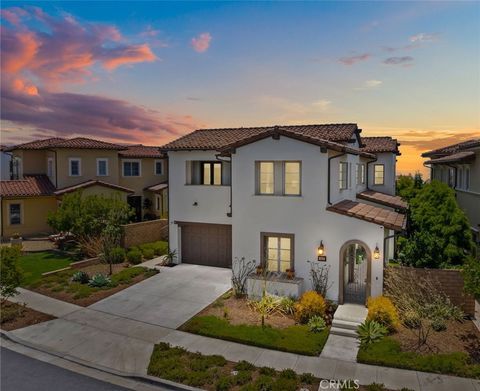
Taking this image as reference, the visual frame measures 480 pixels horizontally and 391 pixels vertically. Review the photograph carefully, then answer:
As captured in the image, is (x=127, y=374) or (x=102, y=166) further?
(x=102, y=166)

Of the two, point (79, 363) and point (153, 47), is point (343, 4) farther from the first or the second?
point (79, 363)

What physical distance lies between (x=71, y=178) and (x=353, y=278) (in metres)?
23.7

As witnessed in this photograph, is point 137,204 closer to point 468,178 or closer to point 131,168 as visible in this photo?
point 131,168

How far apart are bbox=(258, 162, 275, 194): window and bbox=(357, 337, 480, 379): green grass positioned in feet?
23.2

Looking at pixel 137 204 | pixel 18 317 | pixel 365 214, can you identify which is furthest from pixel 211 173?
pixel 137 204

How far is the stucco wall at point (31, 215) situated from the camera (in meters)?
28.0

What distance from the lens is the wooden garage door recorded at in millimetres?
19922

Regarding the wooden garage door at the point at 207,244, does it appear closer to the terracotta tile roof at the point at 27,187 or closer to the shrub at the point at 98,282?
the shrub at the point at 98,282

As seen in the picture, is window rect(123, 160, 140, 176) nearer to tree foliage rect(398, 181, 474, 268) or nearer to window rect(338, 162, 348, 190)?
window rect(338, 162, 348, 190)

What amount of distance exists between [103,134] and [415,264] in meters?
25.4

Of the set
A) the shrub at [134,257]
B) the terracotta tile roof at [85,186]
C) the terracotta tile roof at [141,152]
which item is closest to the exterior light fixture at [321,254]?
the shrub at [134,257]

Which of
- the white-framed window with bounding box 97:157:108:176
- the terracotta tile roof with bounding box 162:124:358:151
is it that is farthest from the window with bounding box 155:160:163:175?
the terracotta tile roof with bounding box 162:124:358:151

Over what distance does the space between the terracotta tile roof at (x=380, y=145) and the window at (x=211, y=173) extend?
34.5ft

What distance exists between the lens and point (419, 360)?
10.4 m
